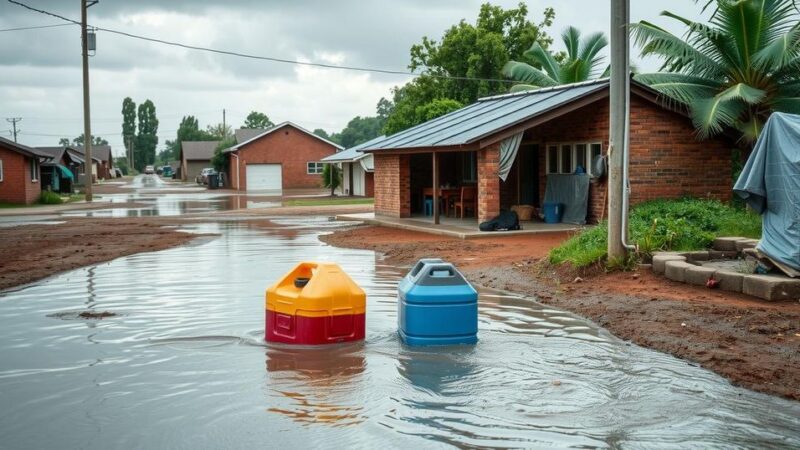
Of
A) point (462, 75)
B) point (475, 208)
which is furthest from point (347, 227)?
point (462, 75)

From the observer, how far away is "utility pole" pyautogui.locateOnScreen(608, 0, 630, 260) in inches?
505

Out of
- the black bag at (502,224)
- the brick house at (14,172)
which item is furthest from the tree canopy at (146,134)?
the black bag at (502,224)

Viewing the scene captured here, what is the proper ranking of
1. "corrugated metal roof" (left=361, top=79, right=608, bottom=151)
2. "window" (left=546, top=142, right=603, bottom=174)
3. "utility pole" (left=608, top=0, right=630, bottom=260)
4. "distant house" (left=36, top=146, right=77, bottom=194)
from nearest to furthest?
"utility pole" (left=608, top=0, right=630, bottom=260) → "corrugated metal roof" (left=361, top=79, right=608, bottom=151) → "window" (left=546, top=142, right=603, bottom=174) → "distant house" (left=36, top=146, right=77, bottom=194)

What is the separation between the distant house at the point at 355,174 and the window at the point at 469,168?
1914cm

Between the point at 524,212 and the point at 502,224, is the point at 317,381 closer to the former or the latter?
the point at 502,224

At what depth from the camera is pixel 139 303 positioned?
11.7 m

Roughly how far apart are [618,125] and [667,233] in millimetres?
2311

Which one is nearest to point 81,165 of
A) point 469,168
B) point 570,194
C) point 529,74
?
point 529,74

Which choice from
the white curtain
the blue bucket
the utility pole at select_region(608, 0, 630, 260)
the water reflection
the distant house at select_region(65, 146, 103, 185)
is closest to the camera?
the water reflection

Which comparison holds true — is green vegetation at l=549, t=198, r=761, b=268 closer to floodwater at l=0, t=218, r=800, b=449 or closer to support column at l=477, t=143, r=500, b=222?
floodwater at l=0, t=218, r=800, b=449

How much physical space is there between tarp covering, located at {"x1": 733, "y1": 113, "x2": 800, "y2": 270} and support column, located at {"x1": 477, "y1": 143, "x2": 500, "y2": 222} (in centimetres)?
1001

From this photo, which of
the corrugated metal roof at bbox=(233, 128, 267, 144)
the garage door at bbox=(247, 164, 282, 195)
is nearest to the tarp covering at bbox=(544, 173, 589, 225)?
the garage door at bbox=(247, 164, 282, 195)

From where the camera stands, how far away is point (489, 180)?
71.4ft

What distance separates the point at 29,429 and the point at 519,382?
398cm
